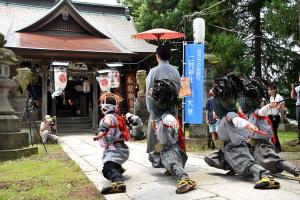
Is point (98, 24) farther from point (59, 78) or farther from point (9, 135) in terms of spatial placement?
point (9, 135)

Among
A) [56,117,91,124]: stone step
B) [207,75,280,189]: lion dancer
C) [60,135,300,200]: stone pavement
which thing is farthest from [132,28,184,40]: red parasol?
[56,117,91,124]: stone step

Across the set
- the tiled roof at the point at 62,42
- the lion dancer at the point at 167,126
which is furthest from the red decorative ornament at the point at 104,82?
the lion dancer at the point at 167,126

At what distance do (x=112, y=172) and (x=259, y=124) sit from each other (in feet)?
7.20

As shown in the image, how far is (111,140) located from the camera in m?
5.32

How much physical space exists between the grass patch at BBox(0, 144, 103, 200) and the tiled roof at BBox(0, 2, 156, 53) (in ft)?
30.4

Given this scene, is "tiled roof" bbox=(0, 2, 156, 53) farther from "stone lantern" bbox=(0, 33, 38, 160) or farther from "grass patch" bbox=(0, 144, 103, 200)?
"grass patch" bbox=(0, 144, 103, 200)

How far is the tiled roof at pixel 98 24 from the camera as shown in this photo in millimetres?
17797

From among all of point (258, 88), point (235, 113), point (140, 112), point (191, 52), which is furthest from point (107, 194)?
point (140, 112)

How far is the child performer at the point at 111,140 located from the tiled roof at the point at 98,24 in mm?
11365

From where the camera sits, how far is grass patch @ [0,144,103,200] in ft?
16.1

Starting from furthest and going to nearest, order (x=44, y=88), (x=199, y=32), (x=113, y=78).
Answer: (x=44, y=88)
(x=113, y=78)
(x=199, y=32)

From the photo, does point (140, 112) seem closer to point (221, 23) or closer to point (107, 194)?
point (221, 23)

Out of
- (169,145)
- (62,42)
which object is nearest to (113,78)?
(62,42)

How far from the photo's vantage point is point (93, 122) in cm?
1745
